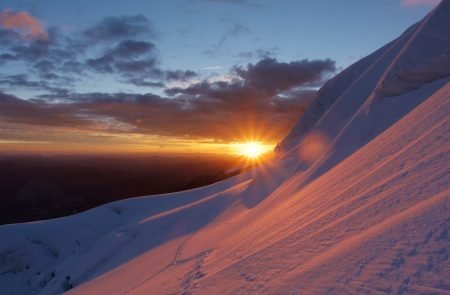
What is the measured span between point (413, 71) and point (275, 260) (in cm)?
1369

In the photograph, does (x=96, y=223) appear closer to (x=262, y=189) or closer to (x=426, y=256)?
(x=262, y=189)

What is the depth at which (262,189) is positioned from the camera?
73.4 feet

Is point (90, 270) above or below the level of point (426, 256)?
below

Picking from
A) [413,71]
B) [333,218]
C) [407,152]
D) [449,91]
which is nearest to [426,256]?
[333,218]

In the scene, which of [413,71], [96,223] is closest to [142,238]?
[96,223]

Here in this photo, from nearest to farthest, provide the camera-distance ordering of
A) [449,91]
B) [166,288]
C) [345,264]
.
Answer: [345,264], [166,288], [449,91]

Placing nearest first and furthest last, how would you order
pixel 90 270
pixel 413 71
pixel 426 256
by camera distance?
1. pixel 426 256
2. pixel 413 71
3. pixel 90 270

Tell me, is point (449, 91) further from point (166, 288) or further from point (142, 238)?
point (142, 238)

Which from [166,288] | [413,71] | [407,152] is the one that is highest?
[413,71]

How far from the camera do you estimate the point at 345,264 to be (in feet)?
15.6

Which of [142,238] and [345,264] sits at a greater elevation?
[345,264]

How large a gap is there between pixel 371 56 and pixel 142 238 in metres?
25.7

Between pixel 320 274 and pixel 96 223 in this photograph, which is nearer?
pixel 320 274

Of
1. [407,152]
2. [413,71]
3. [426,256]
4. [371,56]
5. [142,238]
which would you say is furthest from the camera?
[371,56]
